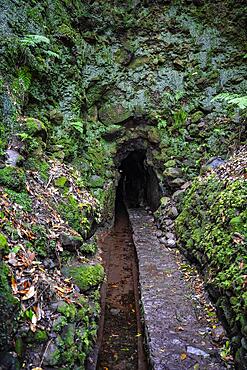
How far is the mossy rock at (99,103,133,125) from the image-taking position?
1098cm

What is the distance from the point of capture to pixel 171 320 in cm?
461

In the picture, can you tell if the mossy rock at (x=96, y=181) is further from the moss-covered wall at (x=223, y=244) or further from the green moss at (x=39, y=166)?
the green moss at (x=39, y=166)

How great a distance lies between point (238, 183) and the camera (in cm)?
531

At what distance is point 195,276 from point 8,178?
13.2 ft

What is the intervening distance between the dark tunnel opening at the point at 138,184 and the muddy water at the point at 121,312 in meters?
3.50

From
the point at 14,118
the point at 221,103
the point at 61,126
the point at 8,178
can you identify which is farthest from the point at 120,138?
the point at 8,178

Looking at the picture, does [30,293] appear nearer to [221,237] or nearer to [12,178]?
[12,178]

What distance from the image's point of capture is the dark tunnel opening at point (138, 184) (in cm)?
1235

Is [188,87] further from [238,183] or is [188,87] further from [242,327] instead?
[242,327]

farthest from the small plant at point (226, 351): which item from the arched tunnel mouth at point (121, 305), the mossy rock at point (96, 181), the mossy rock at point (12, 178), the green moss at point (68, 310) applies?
the mossy rock at point (96, 181)

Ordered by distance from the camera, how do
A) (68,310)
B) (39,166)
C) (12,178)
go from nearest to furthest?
(68,310)
(12,178)
(39,166)

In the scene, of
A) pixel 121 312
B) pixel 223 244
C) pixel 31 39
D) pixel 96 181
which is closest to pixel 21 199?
pixel 121 312

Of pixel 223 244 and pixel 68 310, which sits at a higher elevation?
pixel 223 244

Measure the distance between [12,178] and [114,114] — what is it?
24.0ft
